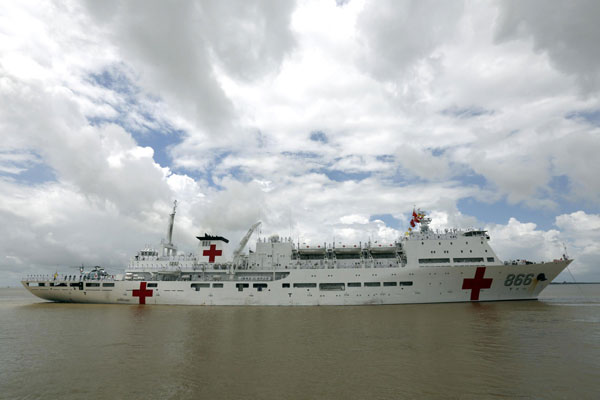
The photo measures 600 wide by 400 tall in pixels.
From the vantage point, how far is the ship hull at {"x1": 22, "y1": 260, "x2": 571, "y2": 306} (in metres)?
A: 23.6

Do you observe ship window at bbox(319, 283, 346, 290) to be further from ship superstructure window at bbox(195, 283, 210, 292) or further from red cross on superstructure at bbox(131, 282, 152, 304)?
red cross on superstructure at bbox(131, 282, 152, 304)

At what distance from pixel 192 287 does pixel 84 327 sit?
405 inches

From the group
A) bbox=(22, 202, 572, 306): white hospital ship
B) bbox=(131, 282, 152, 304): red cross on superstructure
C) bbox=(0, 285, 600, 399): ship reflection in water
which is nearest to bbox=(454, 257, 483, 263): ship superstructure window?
bbox=(22, 202, 572, 306): white hospital ship

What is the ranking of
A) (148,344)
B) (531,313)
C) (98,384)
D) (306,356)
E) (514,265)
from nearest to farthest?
(98,384)
(306,356)
(148,344)
(531,313)
(514,265)

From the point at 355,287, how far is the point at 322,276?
2808mm

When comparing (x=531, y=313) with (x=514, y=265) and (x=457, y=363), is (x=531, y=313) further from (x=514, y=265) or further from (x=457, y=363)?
(x=457, y=363)

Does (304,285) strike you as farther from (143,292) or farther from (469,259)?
(143,292)

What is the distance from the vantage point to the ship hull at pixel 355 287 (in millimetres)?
23578

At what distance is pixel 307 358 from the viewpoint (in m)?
10.0

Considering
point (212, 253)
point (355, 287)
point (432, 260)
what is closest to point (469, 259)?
point (432, 260)

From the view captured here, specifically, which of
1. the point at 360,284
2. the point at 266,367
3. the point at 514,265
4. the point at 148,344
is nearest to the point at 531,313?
the point at 514,265

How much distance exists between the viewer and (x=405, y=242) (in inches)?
1008

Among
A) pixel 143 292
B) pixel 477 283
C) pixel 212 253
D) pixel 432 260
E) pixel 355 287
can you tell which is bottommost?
pixel 143 292

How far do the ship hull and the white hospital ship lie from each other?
3.0 inches
